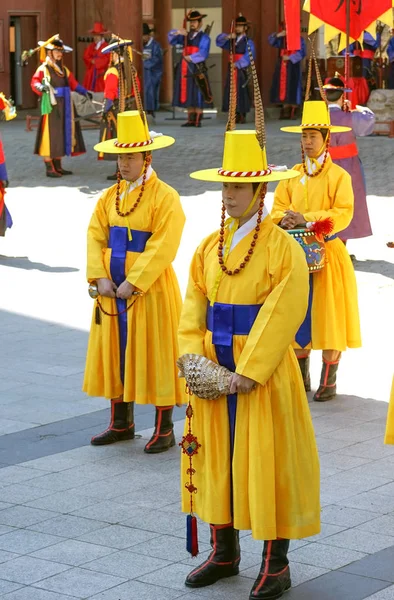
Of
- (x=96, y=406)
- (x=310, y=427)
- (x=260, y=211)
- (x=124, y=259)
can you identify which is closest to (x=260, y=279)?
(x=260, y=211)

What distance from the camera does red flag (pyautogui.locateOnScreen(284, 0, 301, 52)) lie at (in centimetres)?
1020

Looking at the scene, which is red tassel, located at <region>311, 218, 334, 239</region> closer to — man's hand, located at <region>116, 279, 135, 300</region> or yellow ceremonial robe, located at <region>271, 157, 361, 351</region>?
yellow ceremonial robe, located at <region>271, 157, 361, 351</region>

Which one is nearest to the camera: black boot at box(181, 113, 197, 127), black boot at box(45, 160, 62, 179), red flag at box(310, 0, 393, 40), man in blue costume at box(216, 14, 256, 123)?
red flag at box(310, 0, 393, 40)

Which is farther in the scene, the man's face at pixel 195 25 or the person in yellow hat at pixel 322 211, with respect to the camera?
the man's face at pixel 195 25

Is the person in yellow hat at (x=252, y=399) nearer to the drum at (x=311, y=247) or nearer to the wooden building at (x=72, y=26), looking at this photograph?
the drum at (x=311, y=247)

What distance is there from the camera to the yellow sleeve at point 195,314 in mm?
5199

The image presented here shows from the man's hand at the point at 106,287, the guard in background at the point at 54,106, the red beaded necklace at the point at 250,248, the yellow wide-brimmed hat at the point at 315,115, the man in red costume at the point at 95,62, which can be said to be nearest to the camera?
the red beaded necklace at the point at 250,248

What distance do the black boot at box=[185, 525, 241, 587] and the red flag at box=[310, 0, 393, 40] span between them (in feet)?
23.5

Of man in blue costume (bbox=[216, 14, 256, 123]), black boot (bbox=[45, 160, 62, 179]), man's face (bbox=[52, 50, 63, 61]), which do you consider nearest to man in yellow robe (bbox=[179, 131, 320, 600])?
man's face (bbox=[52, 50, 63, 61])

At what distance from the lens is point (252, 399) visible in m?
5.00

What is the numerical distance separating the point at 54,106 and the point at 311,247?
33.7ft

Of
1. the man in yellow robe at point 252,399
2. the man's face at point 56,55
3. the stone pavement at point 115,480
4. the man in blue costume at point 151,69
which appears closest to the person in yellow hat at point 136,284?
the stone pavement at point 115,480

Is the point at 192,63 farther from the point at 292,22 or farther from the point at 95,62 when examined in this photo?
the point at 292,22

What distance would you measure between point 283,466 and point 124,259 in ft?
7.45
